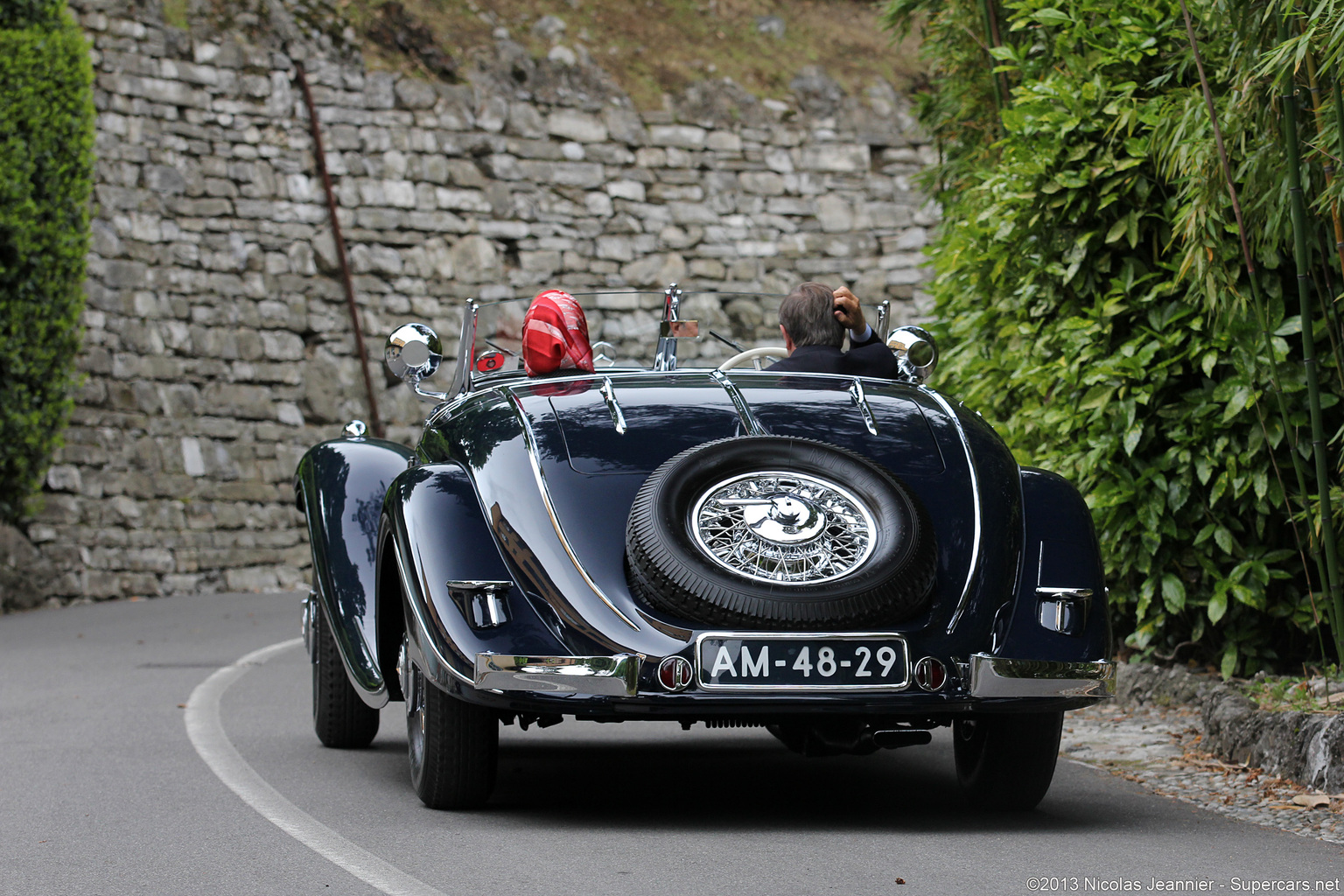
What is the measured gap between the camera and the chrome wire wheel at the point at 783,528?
4535 millimetres

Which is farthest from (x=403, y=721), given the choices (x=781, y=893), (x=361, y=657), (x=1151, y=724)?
(x=781, y=893)

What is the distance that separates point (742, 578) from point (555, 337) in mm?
1785

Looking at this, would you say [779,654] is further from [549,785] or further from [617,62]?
[617,62]

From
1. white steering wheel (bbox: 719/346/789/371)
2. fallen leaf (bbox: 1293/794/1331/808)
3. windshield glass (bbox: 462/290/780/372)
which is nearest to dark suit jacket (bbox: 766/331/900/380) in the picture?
white steering wheel (bbox: 719/346/789/371)

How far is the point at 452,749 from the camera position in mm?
4812

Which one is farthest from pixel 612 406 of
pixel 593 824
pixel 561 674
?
pixel 593 824

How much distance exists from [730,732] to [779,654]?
9.33ft

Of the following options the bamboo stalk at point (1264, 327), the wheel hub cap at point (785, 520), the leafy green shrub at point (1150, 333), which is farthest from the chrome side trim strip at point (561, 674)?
the leafy green shrub at point (1150, 333)

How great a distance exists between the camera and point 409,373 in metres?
6.65

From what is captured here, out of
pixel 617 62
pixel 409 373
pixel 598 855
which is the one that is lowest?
pixel 598 855

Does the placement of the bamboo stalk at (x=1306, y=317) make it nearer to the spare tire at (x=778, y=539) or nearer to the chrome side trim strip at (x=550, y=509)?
the spare tire at (x=778, y=539)

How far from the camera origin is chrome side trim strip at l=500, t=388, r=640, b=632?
4.51 m

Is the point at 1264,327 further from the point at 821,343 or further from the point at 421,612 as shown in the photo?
the point at 421,612

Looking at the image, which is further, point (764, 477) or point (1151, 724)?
point (1151, 724)
